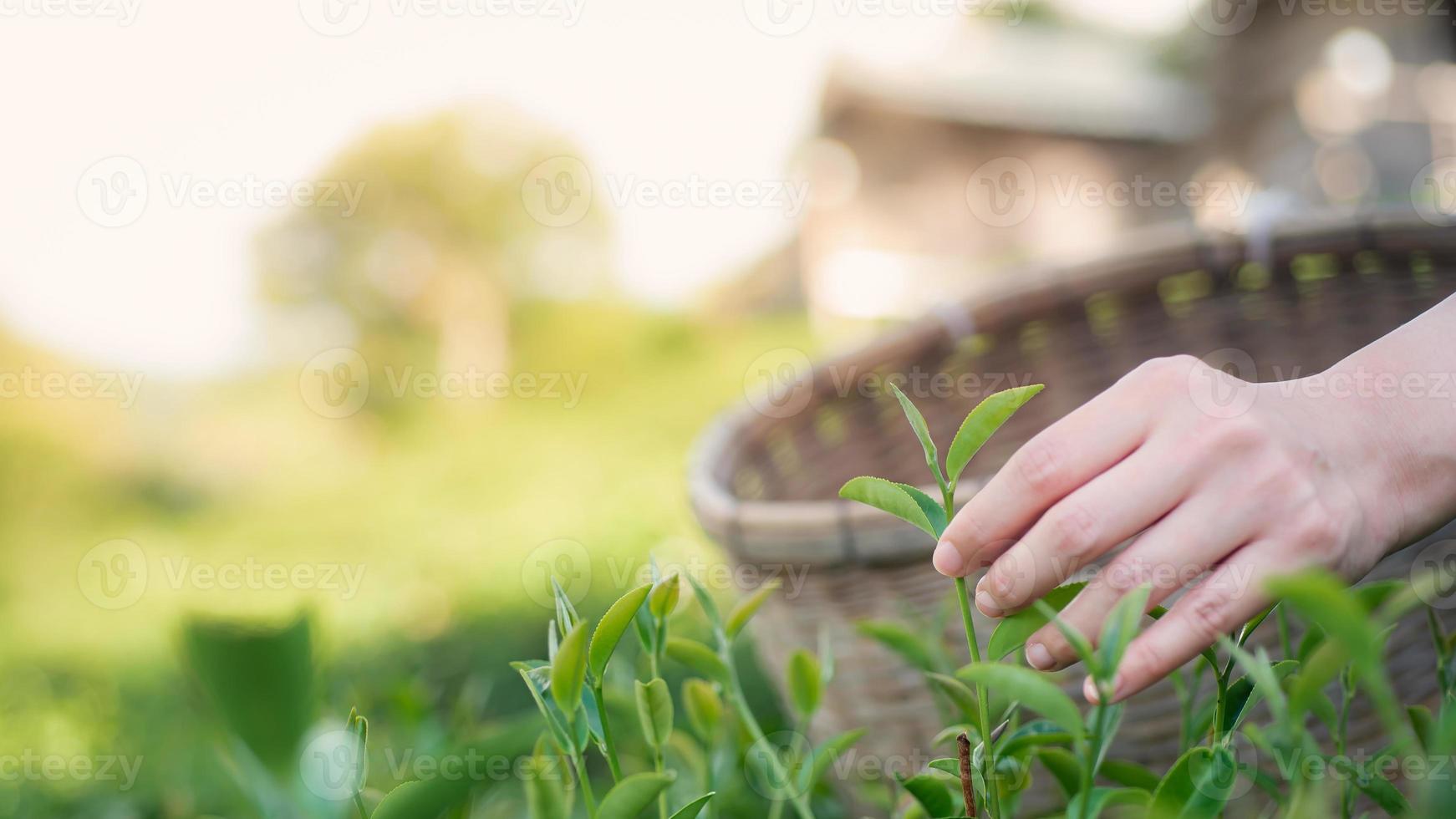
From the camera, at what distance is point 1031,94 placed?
654 cm

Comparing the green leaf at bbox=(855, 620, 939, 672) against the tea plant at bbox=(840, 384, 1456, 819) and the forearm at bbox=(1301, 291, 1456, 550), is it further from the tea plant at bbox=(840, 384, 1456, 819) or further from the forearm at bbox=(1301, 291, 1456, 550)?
the forearm at bbox=(1301, 291, 1456, 550)

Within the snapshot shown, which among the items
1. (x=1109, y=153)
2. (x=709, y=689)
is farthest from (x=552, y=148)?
(x=709, y=689)

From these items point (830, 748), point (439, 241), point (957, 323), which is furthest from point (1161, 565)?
point (439, 241)

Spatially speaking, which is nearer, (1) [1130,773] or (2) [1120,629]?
(2) [1120,629]

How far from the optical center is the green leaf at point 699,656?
353mm

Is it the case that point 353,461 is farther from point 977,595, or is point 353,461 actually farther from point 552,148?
point 977,595

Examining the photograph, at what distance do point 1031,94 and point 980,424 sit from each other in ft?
23.0

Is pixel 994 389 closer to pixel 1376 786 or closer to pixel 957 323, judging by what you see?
pixel 957 323

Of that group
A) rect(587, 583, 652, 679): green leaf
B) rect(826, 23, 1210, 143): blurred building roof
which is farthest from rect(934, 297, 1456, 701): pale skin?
rect(826, 23, 1210, 143): blurred building roof

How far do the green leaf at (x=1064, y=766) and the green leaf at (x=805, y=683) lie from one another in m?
0.10

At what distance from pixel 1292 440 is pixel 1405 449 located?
5cm

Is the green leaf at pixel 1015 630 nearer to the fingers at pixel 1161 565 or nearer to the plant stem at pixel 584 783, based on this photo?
the fingers at pixel 1161 565

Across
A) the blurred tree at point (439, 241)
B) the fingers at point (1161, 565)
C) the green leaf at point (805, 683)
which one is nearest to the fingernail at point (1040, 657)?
the fingers at point (1161, 565)

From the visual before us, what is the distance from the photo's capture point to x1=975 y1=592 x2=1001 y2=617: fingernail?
300mm
